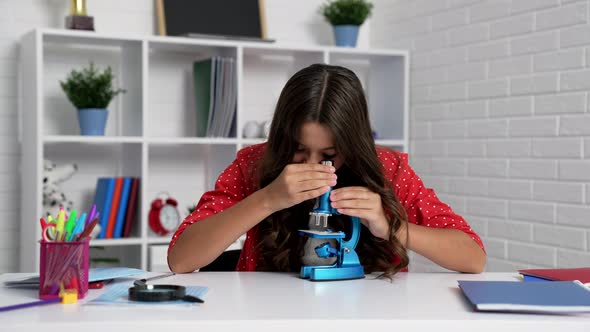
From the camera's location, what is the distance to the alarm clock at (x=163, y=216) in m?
3.63

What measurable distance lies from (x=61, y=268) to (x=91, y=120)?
2.00 metres

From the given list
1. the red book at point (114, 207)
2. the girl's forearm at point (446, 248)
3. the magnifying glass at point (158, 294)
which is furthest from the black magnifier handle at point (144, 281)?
the red book at point (114, 207)

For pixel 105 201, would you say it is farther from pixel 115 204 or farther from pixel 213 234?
pixel 213 234

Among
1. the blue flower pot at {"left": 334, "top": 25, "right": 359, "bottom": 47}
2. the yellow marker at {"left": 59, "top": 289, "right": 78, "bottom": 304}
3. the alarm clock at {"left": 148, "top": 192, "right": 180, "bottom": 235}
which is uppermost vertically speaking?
the blue flower pot at {"left": 334, "top": 25, "right": 359, "bottom": 47}

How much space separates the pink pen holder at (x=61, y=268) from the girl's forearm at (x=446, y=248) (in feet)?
2.57

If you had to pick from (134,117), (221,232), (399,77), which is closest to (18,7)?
(134,117)

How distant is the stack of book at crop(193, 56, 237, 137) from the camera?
367cm

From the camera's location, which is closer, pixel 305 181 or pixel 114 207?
pixel 305 181

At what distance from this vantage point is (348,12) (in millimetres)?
3957

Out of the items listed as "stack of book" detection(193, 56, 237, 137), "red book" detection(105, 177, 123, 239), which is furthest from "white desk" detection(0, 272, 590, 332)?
"stack of book" detection(193, 56, 237, 137)

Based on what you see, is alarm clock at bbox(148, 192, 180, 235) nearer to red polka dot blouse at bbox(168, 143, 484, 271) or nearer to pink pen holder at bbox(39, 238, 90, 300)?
red polka dot blouse at bbox(168, 143, 484, 271)

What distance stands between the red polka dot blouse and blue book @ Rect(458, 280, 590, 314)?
412mm

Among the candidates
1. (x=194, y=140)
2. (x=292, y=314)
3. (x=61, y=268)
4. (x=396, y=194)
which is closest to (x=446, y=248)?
(x=396, y=194)

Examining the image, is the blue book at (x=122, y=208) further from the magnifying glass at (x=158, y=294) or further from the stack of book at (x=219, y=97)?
the magnifying glass at (x=158, y=294)
